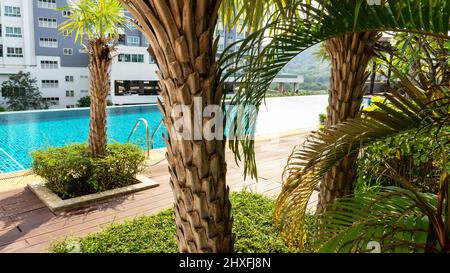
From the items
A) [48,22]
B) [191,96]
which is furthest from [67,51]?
[191,96]

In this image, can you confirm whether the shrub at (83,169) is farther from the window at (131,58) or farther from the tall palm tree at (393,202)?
the window at (131,58)

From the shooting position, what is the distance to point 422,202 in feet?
4.37

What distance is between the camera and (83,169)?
4.36 meters

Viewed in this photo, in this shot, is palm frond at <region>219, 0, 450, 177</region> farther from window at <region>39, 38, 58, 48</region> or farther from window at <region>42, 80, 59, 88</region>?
window at <region>39, 38, 58, 48</region>

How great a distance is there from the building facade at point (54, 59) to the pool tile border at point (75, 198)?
1419cm

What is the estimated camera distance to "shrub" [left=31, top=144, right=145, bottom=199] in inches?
164

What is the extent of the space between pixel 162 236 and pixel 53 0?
21479mm

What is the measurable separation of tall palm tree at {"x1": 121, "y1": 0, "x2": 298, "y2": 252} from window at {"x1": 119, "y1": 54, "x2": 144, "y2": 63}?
770 inches

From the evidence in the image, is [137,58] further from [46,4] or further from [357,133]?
[357,133]

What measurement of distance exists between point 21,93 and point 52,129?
8.03 m
